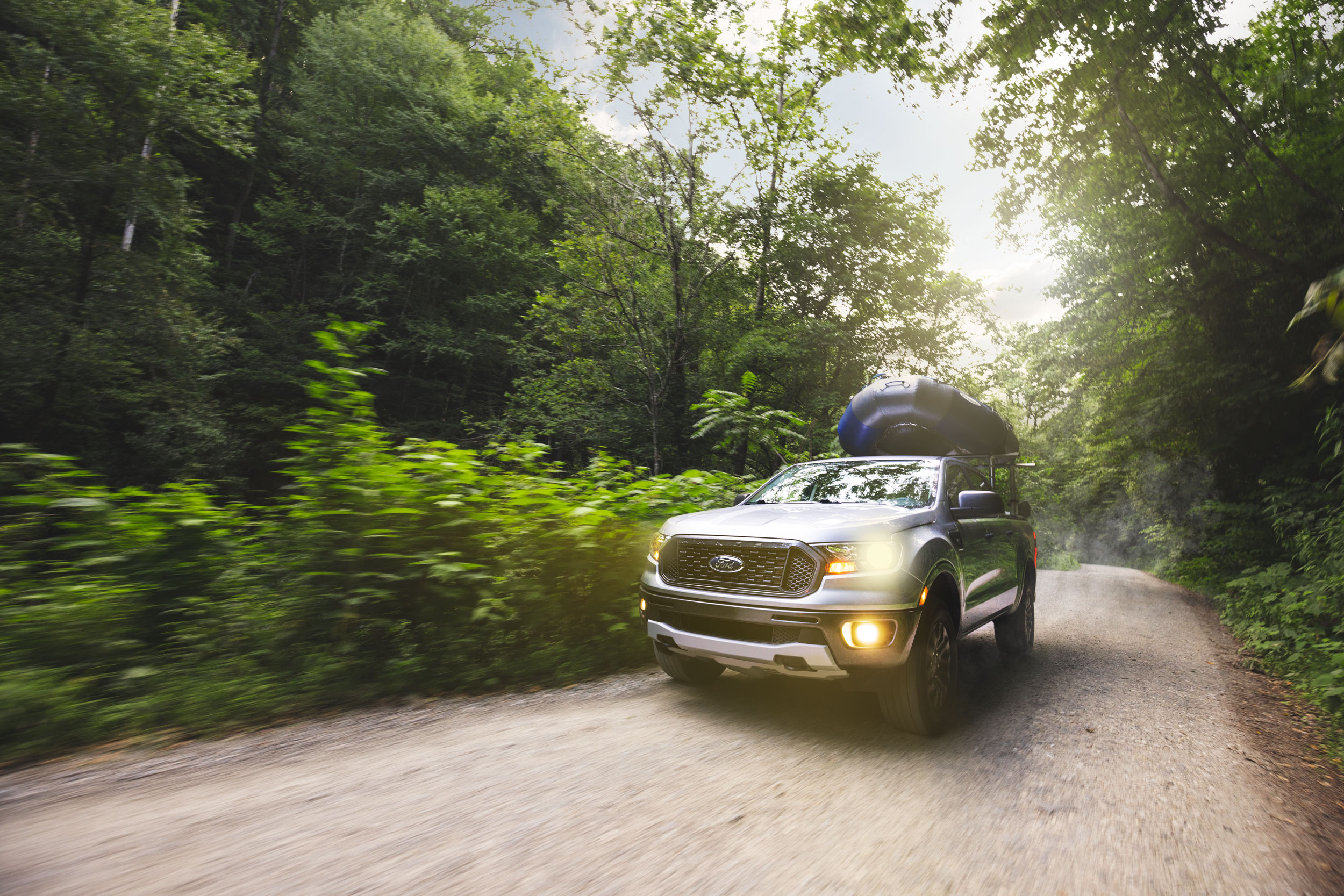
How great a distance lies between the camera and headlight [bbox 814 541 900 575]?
3.78 m

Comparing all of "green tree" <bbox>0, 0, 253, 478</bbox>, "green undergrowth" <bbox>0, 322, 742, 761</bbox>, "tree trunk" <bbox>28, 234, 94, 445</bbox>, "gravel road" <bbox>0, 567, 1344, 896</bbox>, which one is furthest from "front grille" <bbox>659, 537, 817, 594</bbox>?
"green tree" <bbox>0, 0, 253, 478</bbox>

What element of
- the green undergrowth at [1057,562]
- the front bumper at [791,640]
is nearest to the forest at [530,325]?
the front bumper at [791,640]

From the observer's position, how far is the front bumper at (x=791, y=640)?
3.65 m

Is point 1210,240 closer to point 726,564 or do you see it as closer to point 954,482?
point 954,482

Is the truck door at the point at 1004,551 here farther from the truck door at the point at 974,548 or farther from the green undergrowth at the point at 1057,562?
the green undergrowth at the point at 1057,562

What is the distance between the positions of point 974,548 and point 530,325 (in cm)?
2341

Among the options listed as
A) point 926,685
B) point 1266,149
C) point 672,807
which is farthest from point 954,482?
point 1266,149

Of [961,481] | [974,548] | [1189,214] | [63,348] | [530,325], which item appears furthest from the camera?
[530,325]

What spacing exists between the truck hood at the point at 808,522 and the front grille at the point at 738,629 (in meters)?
0.51

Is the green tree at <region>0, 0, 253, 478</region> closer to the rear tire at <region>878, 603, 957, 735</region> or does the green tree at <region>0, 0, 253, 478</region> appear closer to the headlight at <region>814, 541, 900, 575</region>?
the headlight at <region>814, 541, 900, 575</region>

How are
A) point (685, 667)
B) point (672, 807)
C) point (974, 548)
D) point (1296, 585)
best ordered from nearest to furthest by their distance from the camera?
1. point (672, 807)
2. point (685, 667)
3. point (974, 548)
4. point (1296, 585)

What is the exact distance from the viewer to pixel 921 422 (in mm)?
8805

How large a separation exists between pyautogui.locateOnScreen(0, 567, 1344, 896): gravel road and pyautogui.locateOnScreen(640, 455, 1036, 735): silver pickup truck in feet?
1.37

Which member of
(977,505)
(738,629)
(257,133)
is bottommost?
(738,629)
